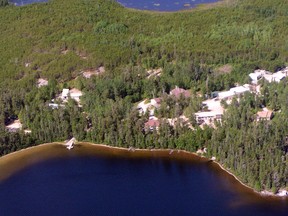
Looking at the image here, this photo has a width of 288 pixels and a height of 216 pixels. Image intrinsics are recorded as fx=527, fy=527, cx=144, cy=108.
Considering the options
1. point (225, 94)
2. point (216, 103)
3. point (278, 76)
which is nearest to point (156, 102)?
point (216, 103)

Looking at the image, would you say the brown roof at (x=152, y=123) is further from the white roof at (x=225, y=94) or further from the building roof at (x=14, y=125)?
the building roof at (x=14, y=125)

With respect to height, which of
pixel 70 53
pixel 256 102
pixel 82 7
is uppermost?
pixel 82 7

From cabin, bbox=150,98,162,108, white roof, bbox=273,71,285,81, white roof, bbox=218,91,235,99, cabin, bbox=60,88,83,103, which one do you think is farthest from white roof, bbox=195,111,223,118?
cabin, bbox=60,88,83,103

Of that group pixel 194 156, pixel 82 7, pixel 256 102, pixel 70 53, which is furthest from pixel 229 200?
pixel 82 7

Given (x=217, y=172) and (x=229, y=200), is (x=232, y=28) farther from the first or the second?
(x=229, y=200)

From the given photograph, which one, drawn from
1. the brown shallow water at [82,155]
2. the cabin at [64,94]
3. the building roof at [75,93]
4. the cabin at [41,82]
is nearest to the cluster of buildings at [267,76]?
the brown shallow water at [82,155]

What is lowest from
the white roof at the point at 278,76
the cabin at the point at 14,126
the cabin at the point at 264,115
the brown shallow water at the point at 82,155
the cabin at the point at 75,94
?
the brown shallow water at the point at 82,155

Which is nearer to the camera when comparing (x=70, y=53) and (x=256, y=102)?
(x=256, y=102)
